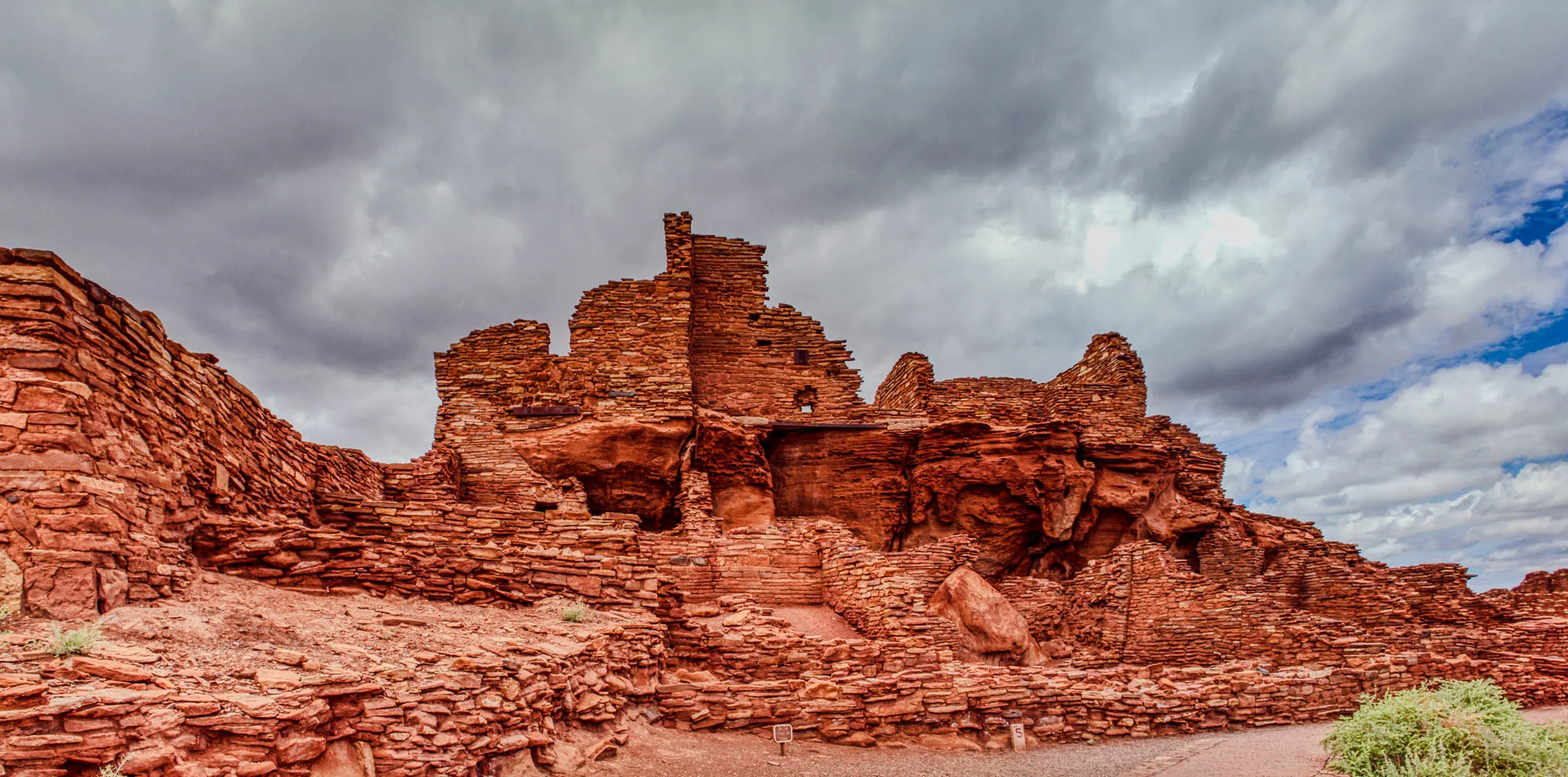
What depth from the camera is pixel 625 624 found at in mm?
9352

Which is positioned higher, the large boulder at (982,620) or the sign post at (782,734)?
the large boulder at (982,620)

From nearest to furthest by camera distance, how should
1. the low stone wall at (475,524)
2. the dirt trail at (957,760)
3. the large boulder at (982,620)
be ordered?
the dirt trail at (957,760) → the low stone wall at (475,524) → the large boulder at (982,620)

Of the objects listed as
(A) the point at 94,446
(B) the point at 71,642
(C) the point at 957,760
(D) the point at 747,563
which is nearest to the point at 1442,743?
(C) the point at 957,760

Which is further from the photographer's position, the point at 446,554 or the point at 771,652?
the point at 771,652

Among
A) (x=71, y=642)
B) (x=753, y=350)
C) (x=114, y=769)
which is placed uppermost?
(x=753, y=350)

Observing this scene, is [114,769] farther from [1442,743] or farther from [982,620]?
[982,620]

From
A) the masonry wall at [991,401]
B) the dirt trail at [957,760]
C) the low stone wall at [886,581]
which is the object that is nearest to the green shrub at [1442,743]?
the dirt trail at [957,760]

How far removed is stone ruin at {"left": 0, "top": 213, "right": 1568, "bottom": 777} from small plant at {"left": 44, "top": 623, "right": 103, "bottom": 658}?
95mm

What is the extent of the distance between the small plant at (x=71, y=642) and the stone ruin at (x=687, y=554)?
10cm

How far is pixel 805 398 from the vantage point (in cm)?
1983

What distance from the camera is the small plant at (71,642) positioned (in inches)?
178

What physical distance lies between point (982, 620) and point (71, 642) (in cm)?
1207

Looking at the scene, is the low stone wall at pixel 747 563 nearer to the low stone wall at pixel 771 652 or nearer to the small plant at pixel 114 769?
the low stone wall at pixel 771 652

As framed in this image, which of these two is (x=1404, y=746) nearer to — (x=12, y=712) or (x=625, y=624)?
(x=625, y=624)
